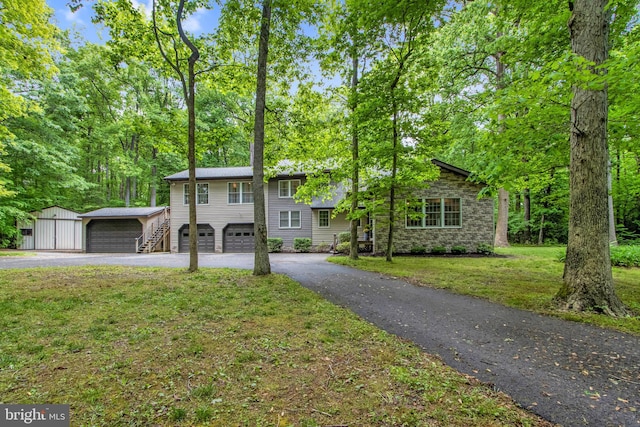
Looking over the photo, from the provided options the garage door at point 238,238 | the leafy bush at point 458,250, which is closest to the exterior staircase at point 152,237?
the garage door at point 238,238

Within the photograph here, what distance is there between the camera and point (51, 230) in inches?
871

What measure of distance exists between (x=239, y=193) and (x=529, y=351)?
1901 centimetres

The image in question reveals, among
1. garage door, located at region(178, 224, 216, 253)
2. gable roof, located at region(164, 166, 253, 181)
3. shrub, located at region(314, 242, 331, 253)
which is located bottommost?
shrub, located at region(314, 242, 331, 253)

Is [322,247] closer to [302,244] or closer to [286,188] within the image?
[302,244]

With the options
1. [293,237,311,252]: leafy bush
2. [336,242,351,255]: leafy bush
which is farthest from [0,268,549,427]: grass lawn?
[293,237,311,252]: leafy bush

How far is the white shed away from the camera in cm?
2144

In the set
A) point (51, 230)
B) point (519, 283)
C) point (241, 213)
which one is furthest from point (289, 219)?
point (51, 230)

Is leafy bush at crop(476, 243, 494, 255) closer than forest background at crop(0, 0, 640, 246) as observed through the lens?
No

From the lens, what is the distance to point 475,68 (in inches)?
617

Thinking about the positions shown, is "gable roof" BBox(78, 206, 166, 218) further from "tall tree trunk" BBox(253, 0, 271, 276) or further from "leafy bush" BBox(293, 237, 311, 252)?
"tall tree trunk" BBox(253, 0, 271, 276)

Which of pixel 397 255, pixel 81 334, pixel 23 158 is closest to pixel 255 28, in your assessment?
pixel 81 334

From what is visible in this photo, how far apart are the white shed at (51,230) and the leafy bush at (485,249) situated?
2932 cm

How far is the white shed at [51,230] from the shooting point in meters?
21.4

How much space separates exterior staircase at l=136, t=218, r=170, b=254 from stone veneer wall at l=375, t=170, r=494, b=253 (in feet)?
51.4
